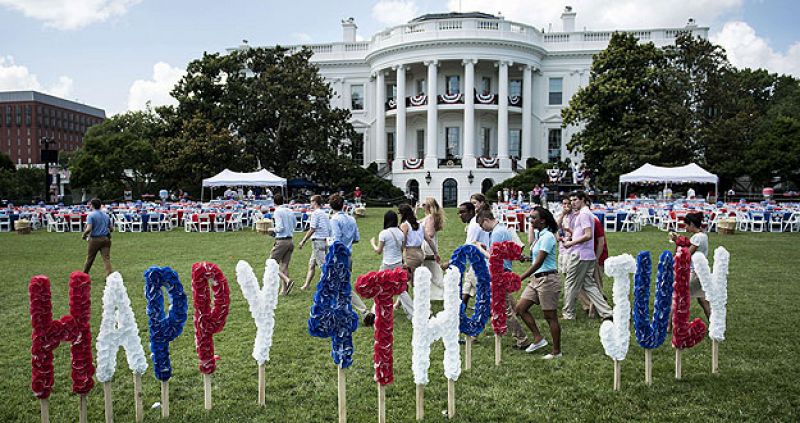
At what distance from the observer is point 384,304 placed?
4.23 m

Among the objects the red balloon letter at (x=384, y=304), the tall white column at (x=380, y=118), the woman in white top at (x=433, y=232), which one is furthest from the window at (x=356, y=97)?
the red balloon letter at (x=384, y=304)

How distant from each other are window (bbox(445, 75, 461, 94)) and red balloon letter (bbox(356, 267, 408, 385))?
1634 inches

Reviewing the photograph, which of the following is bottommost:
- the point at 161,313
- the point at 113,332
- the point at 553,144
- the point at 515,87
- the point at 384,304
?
the point at 113,332

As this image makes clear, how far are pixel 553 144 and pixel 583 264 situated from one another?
4062 cm

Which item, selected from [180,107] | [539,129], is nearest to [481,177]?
[539,129]

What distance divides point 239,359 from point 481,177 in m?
36.3

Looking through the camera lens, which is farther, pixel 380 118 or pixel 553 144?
pixel 553 144

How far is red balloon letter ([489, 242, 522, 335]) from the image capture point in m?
5.53

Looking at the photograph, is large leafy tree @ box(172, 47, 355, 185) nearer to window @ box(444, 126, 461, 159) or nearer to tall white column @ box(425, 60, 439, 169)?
tall white column @ box(425, 60, 439, 169)

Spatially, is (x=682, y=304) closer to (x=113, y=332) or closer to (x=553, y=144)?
(x=113, y=332)

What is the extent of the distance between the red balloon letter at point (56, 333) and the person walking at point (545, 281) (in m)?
3.87

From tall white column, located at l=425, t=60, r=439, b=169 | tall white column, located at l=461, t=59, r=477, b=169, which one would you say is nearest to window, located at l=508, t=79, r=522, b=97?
tall white column, located at l=461, t=59, r=477, b=169

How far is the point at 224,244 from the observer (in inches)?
670

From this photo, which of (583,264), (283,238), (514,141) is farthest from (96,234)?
(514,141)
